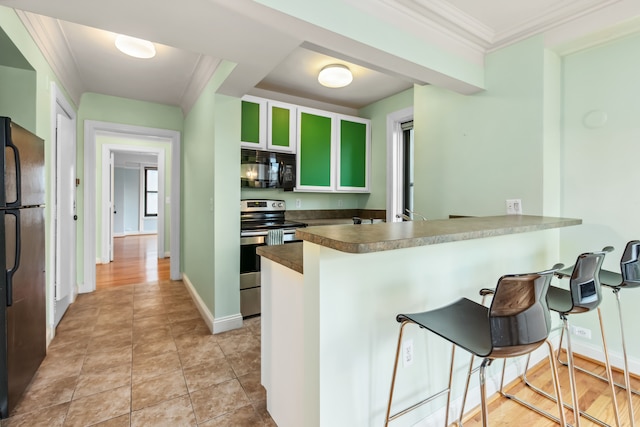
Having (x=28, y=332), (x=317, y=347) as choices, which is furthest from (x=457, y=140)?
(x=28, y=332)

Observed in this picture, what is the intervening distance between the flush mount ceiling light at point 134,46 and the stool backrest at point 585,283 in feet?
10.0

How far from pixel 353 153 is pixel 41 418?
3498mm

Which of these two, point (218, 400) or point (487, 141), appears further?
point (487, 141)

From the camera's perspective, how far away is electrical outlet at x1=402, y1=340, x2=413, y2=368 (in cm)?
139

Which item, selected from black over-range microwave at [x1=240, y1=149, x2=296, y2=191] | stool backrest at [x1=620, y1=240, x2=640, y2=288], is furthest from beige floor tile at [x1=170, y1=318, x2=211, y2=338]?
stool backrest at [x1=620, y1=240, x2=640, y2=288]

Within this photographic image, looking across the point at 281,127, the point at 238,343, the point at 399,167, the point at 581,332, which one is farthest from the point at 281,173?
the point at 581,332

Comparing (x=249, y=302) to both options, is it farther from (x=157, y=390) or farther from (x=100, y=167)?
(x=100, y=167)

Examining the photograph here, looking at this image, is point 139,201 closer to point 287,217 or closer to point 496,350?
point 287,217

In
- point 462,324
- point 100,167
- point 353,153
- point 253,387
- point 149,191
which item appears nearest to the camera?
point 462,324

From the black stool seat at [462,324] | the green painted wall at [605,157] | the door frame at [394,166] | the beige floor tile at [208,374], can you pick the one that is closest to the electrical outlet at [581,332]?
the green painted wall at [605,157]

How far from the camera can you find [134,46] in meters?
2.32

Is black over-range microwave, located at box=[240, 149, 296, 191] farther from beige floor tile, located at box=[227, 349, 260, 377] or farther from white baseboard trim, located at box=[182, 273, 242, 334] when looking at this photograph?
beige floor tile, located at box=[227, 349, 260, 377]

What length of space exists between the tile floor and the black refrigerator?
7.8 inches

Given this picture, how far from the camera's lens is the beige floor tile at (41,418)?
158 centimetres
